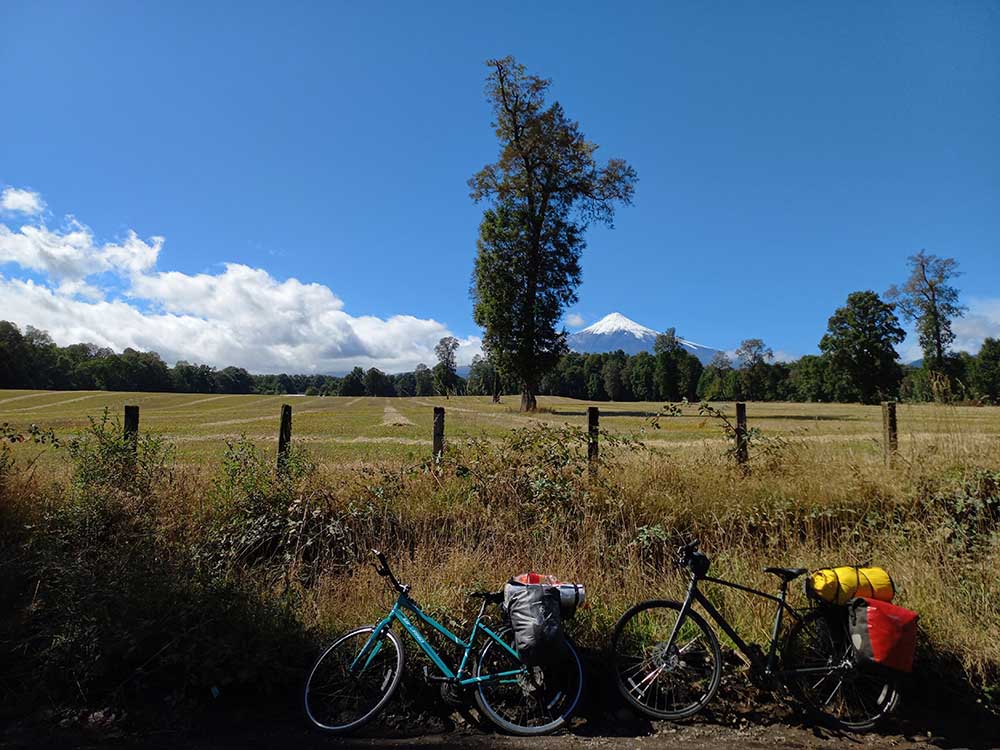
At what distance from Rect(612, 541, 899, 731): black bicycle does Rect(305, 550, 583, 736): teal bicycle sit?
22.6 inches

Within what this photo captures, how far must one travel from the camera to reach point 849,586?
408cm

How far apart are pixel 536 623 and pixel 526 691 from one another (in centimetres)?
57

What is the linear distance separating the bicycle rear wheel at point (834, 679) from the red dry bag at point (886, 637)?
0.17 m

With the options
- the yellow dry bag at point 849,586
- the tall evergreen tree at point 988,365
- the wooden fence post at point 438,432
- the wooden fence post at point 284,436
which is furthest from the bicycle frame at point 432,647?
the tall evergreen tree at point 988,365

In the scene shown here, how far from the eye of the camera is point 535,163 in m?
36.4

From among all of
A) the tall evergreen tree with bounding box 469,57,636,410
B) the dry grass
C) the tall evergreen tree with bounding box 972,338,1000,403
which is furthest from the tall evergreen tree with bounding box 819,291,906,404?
the dry grass

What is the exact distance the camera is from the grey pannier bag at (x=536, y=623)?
3.67 metres

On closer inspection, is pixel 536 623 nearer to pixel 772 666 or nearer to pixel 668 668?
pixel 668 668

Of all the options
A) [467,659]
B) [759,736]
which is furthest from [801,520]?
[467,659]

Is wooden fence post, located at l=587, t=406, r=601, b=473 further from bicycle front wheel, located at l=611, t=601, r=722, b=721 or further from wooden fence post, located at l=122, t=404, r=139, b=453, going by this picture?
wooden fence post, located at l=122, t=404, r=139, b=453

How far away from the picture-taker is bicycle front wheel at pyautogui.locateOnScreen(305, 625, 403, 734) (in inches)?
150

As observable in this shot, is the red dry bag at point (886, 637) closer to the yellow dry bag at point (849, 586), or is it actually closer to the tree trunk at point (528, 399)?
the yellow dry bag at point (849, 586)

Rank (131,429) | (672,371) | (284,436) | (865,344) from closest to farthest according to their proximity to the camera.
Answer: (131,429), (284,436), (865,344), (672,371)

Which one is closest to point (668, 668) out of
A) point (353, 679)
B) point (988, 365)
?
point (353, 679)
